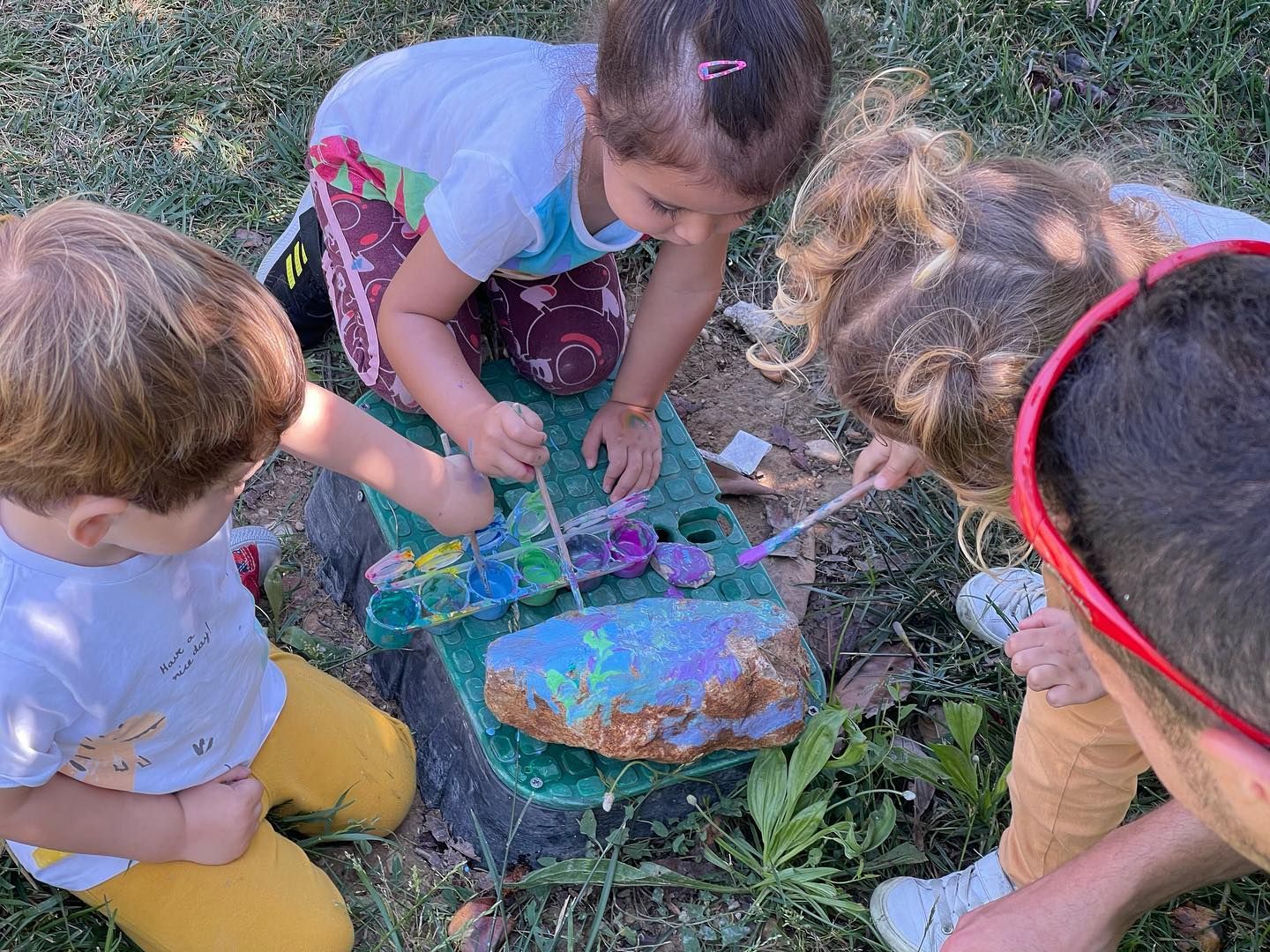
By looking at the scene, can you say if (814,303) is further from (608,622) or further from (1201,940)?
(1201,940)

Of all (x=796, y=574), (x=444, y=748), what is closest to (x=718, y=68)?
(x=796, y=574)

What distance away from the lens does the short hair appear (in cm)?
84

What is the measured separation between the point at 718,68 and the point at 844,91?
1.77 feet

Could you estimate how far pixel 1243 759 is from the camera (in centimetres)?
87

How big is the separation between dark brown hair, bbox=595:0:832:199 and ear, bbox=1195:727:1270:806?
1.14 metres

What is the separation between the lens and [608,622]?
74.1 inches

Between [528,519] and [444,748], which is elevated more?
[528,519]

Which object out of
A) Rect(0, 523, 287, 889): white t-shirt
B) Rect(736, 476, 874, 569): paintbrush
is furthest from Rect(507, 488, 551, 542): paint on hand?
Rect(0, 523, 287, 889): white t-shirt

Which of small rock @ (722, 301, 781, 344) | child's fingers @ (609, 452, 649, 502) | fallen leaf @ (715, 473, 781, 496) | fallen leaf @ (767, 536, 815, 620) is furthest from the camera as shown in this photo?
small rock @ (722, 301, 781, 344)

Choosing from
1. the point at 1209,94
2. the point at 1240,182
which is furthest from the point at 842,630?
the point at 1209,94

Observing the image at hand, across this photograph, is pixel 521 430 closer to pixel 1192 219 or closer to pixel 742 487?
pixel 742 487

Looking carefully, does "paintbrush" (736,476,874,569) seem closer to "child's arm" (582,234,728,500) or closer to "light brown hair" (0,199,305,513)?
"child's arm" (582,234,728,500)

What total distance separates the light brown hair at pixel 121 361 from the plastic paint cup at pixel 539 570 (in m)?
0.75

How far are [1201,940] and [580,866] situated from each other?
106 centimetres
